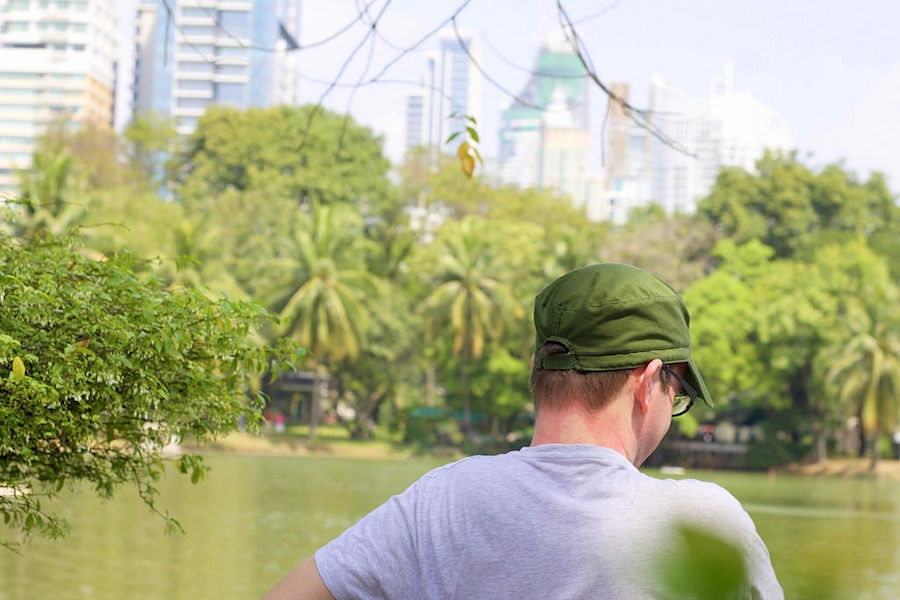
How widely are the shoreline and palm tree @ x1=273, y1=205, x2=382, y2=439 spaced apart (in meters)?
2.45

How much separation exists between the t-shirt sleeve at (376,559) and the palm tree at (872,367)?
37103 millimetres

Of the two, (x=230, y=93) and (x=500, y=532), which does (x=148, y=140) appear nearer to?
(x=230, y=93)

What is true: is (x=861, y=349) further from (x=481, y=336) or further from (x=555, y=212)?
(x=555, y=212)

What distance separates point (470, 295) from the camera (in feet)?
126

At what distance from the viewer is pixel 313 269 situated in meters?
37.4

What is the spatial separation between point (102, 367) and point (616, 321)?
166 cm

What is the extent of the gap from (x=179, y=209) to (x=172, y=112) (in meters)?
71.8

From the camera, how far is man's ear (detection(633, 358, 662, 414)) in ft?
4.59

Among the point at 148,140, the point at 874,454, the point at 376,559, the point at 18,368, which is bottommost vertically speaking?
the point at 874,454

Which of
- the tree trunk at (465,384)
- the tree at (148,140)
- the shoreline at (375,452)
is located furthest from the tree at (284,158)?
the shoreline at (375,452)

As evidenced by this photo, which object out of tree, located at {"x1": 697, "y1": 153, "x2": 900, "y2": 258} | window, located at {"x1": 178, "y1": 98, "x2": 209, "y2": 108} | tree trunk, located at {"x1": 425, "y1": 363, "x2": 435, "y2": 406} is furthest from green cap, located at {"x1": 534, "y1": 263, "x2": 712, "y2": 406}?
window, located at {"x1": 178, "y1": 98, "x2": 209, "y2": 108}

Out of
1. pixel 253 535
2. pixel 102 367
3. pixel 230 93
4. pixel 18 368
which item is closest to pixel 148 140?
pixel 253 535

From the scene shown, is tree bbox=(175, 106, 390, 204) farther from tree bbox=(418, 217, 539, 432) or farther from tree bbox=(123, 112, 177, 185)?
tree bbox=(418, 217, 539, 432)

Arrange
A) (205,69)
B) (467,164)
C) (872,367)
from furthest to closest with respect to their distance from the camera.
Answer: (205,69), (872,367), (467,164)
